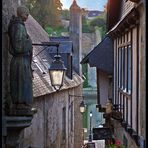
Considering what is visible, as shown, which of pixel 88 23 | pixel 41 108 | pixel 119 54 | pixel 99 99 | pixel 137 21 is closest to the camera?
pixel 137 21

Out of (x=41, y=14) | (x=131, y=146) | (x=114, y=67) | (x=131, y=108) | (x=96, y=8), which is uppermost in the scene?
(x=96, y=8)

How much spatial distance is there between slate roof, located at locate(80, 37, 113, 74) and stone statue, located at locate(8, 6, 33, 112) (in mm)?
9232

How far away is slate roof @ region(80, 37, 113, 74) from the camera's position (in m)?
15.9

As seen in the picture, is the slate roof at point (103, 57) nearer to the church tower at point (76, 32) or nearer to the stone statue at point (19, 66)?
the stone statue at point (19, 66)

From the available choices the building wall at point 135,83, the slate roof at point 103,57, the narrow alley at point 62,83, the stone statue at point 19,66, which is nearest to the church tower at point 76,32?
the narrow alley at point 62,83

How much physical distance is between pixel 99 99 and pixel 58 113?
5.34 feet

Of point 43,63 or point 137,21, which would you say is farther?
point 43,63

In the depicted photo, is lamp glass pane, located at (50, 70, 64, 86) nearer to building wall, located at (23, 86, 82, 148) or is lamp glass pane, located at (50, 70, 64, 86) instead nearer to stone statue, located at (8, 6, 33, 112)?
building wall, located at (23, 86, 82, 148)

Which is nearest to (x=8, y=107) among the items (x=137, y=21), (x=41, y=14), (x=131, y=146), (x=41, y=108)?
(x=137, y=21)

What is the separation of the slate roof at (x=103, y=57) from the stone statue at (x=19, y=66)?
9232 millimetres

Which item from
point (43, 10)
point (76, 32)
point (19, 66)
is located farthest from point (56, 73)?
point (43, 10)

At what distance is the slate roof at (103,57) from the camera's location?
15.9 meters

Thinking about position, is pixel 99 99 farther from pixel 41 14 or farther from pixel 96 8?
pixel 96 8

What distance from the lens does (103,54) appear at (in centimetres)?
1614
